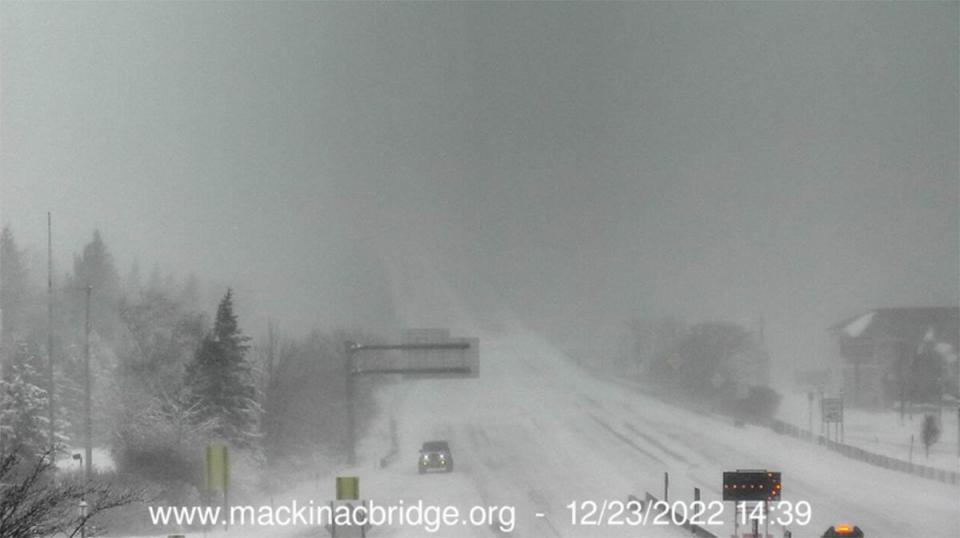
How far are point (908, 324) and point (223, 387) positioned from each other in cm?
6807

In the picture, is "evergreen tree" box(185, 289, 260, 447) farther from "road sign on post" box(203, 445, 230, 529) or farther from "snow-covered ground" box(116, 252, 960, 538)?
"road sign on post" box(203, 445, 230, 529)

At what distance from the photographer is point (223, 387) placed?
47.8 metres

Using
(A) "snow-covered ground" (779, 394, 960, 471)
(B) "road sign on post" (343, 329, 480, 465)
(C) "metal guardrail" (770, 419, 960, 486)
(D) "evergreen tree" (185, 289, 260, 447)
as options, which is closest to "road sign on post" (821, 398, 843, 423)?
(C) "metal guardrail" (770, 419, 960, 486)

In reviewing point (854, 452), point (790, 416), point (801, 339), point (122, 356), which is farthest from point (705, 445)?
point (801, 339)

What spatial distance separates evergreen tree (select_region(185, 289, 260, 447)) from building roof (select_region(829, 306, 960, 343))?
63.9 metres

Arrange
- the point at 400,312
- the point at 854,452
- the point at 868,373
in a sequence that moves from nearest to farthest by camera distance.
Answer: the point at 854,452
the point at 868,373
the point at 400,312

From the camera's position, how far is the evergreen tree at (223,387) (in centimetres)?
4684

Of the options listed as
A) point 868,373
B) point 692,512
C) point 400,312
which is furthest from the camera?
point 400,312

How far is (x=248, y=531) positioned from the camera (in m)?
34.9

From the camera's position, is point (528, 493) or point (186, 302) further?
point (186, 302)

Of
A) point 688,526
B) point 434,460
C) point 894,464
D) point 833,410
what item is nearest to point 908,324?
point 833,410

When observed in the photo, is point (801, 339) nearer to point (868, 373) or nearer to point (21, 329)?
point (868, 373)

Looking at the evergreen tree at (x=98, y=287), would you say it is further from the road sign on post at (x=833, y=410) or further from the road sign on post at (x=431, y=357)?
the road sign on post at (x=833, y=410)

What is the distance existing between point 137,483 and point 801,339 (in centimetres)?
10131
